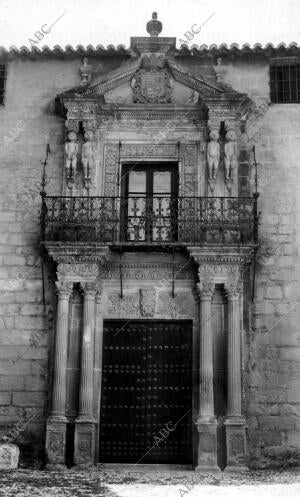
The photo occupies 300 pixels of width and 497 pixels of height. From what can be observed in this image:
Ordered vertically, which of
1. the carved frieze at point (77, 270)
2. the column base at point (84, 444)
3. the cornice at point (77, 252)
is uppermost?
the cornice at point (77, 252)

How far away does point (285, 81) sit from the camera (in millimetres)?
13273

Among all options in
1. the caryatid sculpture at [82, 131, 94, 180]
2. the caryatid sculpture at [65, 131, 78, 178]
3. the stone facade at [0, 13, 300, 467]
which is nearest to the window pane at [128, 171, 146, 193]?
the stone facade at [0, 13, 300, 467]

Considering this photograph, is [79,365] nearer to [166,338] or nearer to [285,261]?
[166,338]

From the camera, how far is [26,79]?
13484 mm

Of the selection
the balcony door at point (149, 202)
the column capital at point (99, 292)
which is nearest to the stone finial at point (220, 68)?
the balcony door at point (149, 202)

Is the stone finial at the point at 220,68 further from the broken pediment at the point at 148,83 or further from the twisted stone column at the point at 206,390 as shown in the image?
the twisted stone column at the point at 206,390

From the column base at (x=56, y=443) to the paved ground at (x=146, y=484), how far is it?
430 mm

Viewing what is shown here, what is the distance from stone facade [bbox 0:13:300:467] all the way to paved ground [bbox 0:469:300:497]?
71 cm

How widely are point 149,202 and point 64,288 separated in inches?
85.0

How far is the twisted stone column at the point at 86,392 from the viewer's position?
11.2 metres

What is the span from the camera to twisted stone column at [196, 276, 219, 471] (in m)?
11.1

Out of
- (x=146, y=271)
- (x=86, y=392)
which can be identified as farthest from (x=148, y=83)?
(x=86, y=392)

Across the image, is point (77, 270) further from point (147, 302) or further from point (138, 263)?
point (147, 302)

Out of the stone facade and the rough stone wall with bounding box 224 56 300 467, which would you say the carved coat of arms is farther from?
the rough stone wall with bounding box 224 56 300 467
